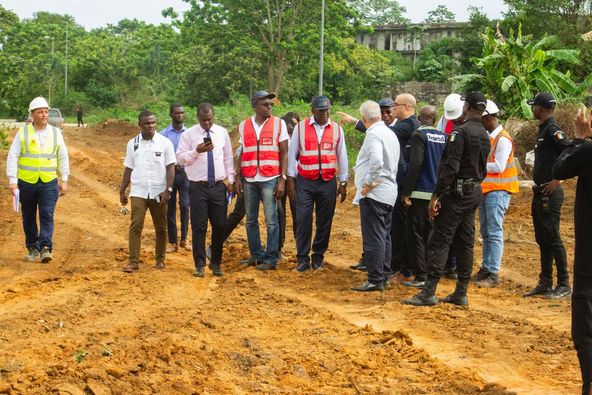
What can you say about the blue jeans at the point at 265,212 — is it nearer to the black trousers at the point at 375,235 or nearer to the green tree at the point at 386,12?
the black trousers at the point at 375,235

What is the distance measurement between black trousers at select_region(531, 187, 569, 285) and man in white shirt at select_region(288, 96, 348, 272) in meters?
2.40

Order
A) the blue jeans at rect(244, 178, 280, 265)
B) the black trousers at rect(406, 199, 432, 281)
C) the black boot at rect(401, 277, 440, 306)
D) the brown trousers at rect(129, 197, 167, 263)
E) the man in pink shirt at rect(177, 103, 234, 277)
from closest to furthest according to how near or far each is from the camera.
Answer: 1. the black boot at rect(401, 277, 440, 306)
2. the black trousers at rect(406, 199, 432, 281)
3. the man in pink shirt at rect(177, 103, 234, 277)
4. the brown trousers at rect(129, 197, 167, 263)
5. the blue jeans at rect(244, 178, 280, 265)

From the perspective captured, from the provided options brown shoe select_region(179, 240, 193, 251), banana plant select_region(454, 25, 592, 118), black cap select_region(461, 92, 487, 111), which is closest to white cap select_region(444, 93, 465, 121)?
black cap select_region(461, 92, 487, 111)

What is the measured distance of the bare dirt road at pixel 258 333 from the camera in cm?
557

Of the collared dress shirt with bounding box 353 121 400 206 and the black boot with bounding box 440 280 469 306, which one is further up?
the collared dress shirt with bounding box 353 121 400 206

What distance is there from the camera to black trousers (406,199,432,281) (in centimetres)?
911

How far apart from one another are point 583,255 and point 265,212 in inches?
213

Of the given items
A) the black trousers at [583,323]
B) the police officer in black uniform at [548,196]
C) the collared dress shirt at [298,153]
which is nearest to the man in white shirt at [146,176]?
the collared dress shirt at [298,153]

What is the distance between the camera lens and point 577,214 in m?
5.32

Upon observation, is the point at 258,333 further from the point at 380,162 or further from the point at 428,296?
the point at 380,162

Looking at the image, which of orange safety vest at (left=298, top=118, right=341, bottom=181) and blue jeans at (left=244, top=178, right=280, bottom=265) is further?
blue jeans at (left=244, top=178, right=280, bottom=265)

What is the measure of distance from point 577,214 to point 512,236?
26.5ft

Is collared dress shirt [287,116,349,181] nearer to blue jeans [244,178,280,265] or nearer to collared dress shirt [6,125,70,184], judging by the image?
blue jeans [244,178,280,265]

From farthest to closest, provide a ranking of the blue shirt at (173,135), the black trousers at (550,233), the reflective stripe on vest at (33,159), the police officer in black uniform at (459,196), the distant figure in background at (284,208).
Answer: the blue shirt at (173,135) < the distant figure in background at (284,208) < the reflective stripe on vest at (33,159) < the black trousers at (550,233) < the police officer in black uniform at (459,196)
